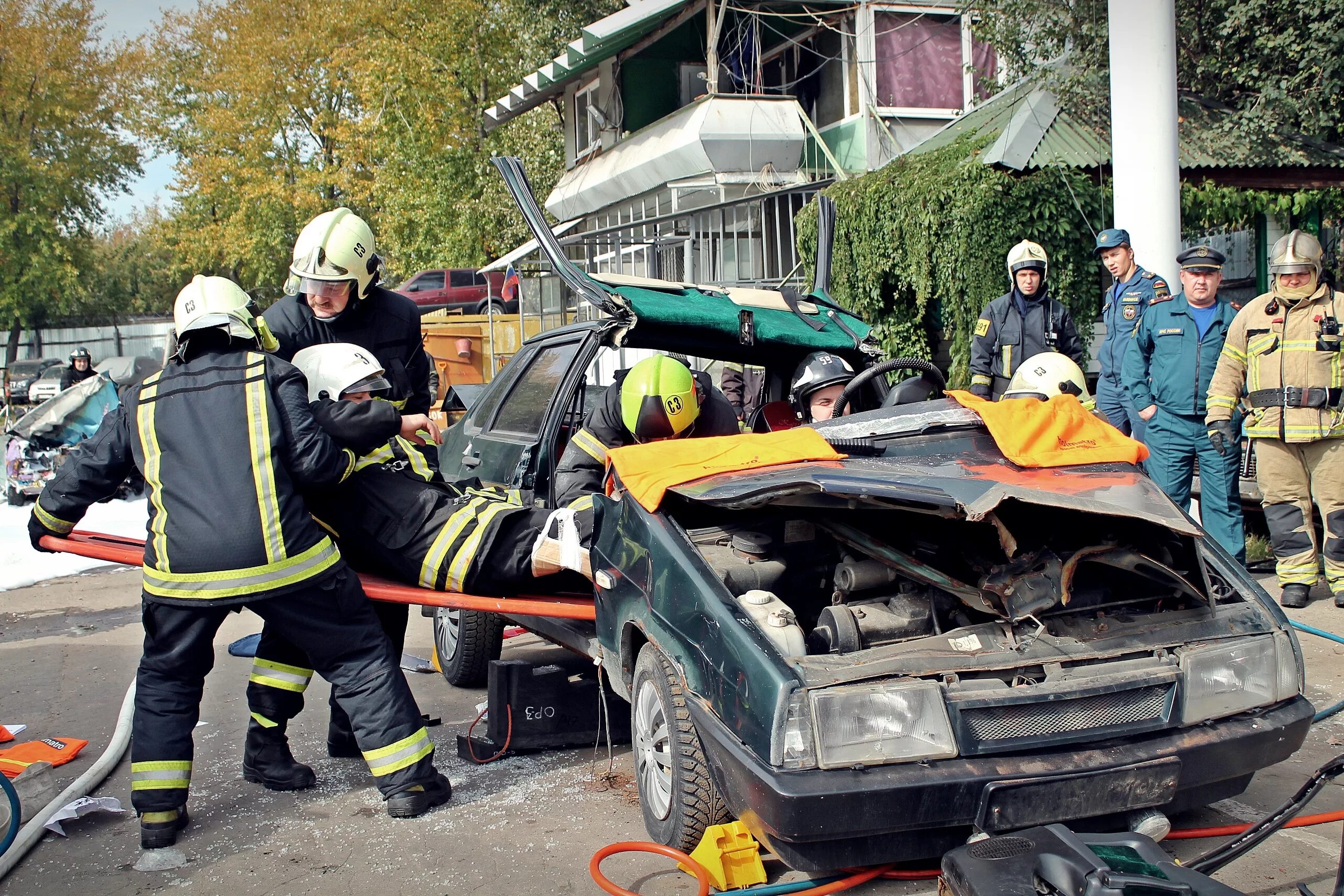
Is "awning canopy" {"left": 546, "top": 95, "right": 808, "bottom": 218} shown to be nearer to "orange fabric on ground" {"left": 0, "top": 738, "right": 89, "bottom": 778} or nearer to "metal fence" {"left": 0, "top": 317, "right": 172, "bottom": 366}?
"orange fabric on ground" {"left": 0, "top": 738, "right": 89, "bottom": 778}

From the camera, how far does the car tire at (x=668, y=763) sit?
3.19 meters

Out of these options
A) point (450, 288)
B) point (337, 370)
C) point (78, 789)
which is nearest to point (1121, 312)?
point (337, 370)

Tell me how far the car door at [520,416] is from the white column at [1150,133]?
4294 millimetres

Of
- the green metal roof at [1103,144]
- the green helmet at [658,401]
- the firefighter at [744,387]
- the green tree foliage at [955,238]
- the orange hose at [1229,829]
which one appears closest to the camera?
the orange hose at [1229,829]

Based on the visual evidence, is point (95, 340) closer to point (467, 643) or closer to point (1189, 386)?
point (467, 643)

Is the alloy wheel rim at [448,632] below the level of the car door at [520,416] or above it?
below

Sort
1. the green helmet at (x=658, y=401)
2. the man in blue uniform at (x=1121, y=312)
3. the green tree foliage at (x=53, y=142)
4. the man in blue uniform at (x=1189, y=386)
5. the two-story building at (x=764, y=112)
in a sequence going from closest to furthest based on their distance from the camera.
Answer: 1. the green helmet at (x=658, y=401)
2. the man in blue uniform at (x=1189, y=386)
3. the man in blue uniform at (x=1121, y=312)
4. the two-story building at (x=764, y=112)
5. the green tree foliage at (x=53, y=142)

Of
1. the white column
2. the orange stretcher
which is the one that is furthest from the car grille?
the white column

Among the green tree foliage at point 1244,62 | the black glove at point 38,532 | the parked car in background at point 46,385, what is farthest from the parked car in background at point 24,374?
the black glove at point 38,532

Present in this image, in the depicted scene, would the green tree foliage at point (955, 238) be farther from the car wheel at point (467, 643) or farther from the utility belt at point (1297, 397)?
the car wheel at point (467, 643)

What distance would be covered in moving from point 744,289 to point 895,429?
170 centimetres

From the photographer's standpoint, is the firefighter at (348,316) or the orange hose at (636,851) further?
the firefighter at (348,316)

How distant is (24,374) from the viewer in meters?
31.1

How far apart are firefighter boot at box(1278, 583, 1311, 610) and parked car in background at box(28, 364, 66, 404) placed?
27.9 metres
